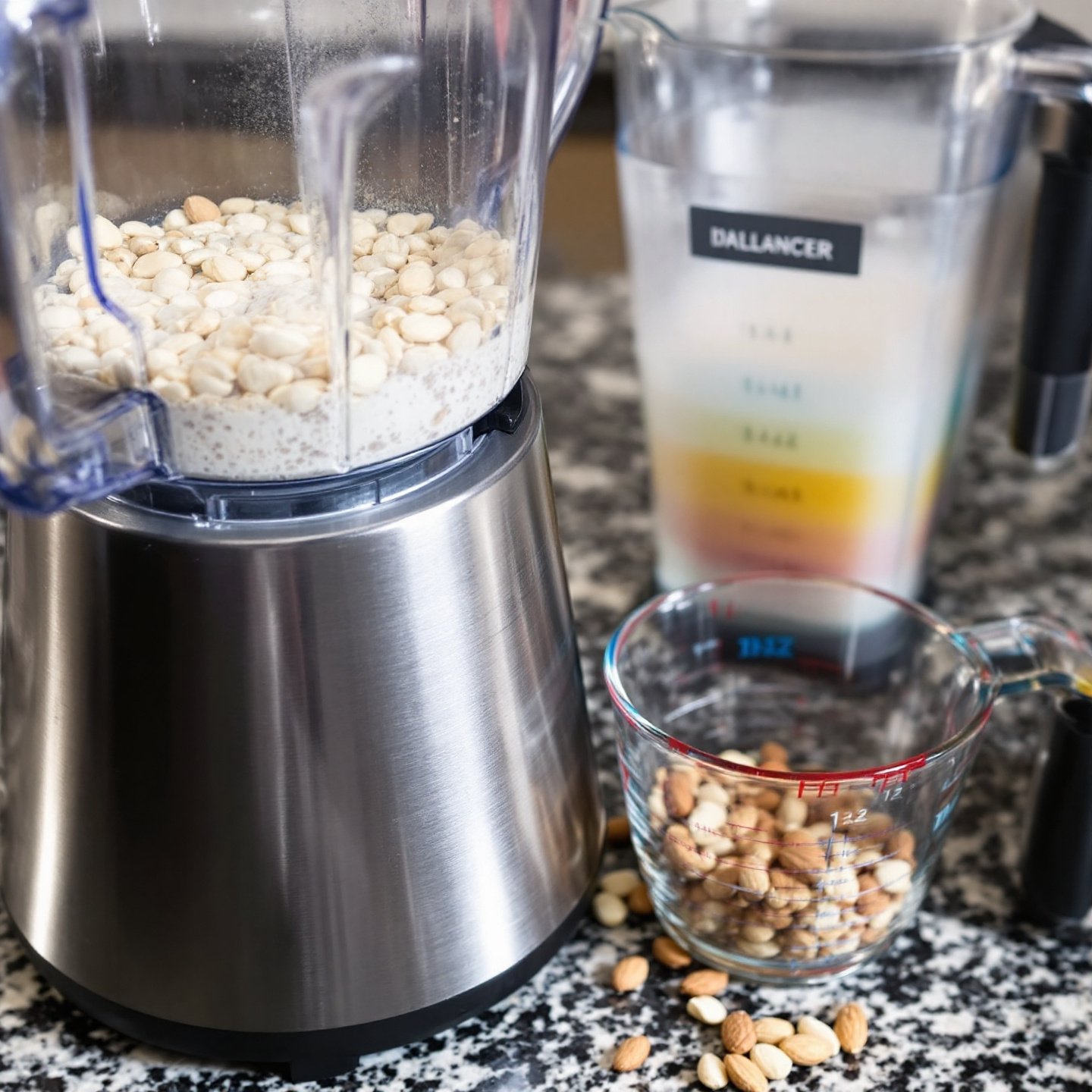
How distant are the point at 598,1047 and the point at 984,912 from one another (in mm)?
192

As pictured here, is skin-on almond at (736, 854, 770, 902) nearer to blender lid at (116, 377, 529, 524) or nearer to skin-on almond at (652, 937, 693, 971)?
skin-on almond at (652, 937, 693, 971)

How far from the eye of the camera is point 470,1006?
594 millimetres

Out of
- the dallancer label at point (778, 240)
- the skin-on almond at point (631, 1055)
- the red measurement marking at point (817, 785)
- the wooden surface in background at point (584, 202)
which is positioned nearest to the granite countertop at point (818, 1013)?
the skin-on almond at point (631, 1055)

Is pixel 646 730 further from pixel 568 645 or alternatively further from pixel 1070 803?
pixel 1070 803

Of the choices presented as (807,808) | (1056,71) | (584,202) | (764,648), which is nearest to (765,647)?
(764,648)

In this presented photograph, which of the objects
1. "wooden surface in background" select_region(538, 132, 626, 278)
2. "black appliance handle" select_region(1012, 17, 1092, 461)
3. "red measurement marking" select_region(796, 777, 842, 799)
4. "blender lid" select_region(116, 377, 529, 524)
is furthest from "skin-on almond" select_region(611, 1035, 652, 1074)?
"wooden surface in background" select_region(538, 132, 626, 278)

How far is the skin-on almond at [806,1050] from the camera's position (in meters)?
0.60

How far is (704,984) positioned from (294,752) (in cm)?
22

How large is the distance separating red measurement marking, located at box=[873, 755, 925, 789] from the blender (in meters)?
0.13

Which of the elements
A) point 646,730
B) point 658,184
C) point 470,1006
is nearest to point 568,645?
point 646,730

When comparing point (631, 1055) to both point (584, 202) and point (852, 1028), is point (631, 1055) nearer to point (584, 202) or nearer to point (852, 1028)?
point (852, 1028)

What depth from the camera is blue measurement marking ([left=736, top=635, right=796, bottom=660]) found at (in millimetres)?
757

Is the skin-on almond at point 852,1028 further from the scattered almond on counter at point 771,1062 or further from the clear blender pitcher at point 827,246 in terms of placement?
the clear blender pitcher at point 827,246

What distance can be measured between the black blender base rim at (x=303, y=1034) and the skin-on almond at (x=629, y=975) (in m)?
0.05
